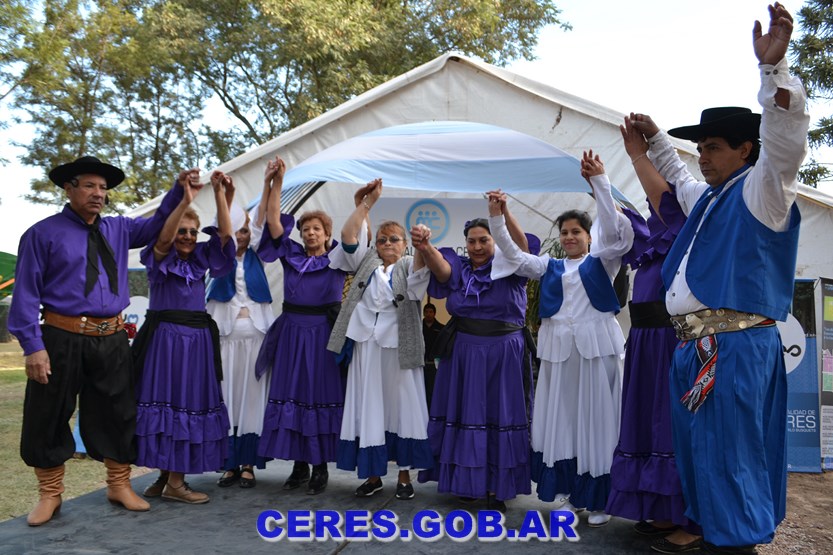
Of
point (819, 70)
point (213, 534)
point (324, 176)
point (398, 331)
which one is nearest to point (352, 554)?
point (213, 534)

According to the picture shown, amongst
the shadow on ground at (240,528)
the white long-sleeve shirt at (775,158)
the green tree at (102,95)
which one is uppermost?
the green tree at (102,95)

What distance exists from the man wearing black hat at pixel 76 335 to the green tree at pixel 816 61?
14992mm

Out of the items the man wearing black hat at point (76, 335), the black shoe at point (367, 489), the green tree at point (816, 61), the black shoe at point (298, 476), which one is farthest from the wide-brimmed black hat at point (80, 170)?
the green tree at point (816, 61)

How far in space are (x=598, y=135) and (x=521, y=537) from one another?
4.12 meters

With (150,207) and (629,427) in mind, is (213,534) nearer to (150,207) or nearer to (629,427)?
(629,427)

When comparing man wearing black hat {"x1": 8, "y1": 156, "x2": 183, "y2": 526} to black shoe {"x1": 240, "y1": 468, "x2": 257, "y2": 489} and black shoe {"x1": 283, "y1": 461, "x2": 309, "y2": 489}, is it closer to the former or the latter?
black shoe {"x1": 240, "y1": 468, "x2": 257, "y2": 489}

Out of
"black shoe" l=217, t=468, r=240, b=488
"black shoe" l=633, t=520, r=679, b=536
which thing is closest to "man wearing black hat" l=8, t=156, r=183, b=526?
"black shoe" l=217, t=468, r=240, b=488

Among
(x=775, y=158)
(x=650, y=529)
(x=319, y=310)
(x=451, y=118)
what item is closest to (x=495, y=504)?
(x=650, y=529)

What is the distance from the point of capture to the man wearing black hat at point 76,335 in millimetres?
3754

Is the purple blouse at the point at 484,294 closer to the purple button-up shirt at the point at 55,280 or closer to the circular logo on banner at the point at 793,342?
the purple button-up shirt at the point at 55,280

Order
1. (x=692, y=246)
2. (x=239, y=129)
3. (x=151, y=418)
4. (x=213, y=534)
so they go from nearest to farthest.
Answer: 1. (x=692, y=246)
2. (x=213, y=534)
3. (x=151, y=418)
4. (x=239, y=129)

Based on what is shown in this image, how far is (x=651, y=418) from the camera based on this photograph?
3.50 m

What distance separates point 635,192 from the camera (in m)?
6.41

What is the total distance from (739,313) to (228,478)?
3.39 meters
